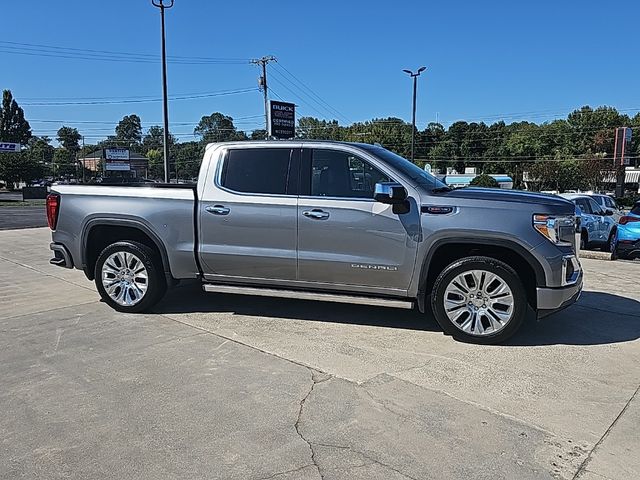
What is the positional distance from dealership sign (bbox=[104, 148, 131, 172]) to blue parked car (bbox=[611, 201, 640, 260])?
244ft

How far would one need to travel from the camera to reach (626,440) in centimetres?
334

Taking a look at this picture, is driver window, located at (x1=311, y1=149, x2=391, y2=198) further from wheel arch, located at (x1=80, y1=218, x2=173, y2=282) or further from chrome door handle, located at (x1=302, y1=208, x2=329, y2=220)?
wheel arch, located at (x1=80, y1=218, x2=173, y2=282)

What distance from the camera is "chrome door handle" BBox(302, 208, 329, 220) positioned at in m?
5.41

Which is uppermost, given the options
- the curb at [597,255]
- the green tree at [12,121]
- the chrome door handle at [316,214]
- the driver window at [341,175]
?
the green tree at [12,121]

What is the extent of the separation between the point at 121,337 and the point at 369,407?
111 inches

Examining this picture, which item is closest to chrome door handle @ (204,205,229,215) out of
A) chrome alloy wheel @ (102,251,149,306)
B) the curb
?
chrome alloy wheel @ (102,251,149,306)

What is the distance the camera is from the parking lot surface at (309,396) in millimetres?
3076

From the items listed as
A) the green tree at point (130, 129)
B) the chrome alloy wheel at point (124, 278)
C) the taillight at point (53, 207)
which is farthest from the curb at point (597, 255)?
the green tree at point (130, 129)

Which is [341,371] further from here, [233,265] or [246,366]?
[233,265]

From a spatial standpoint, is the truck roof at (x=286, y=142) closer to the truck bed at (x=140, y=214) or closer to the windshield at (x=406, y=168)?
the windshield at (x=406, y=168)

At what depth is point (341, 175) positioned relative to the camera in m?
5.53

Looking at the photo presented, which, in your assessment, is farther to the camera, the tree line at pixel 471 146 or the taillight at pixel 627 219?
the tree line at pixel 471 146

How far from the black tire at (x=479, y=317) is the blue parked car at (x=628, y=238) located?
6762 mm

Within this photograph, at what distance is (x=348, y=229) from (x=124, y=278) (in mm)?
2761
